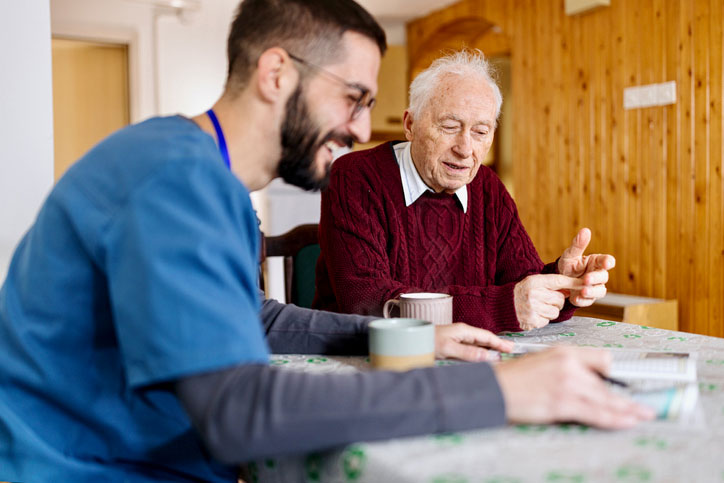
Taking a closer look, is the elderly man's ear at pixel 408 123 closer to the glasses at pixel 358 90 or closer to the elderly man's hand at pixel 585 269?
the elderly man's hand at pixel 585 269

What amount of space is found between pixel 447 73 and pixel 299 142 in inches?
35.7

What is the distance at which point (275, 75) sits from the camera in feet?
2.89

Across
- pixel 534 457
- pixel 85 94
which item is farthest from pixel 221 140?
pixel 85 94

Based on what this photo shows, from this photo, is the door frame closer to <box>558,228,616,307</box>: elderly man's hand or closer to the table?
<box>558,228,616,307</box>: elderly man's hand

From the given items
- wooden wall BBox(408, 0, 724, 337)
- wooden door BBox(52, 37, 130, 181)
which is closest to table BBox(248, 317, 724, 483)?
wooden wall BBox(408, 0, 724, 337)

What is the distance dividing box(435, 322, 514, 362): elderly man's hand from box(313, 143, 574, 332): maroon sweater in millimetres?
452

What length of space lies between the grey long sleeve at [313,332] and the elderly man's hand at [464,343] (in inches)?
5.3

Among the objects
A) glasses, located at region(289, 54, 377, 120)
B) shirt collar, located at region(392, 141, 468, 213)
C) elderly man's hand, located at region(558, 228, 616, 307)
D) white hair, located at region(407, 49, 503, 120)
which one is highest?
white hair, located at region(407, 49, 503, 120)

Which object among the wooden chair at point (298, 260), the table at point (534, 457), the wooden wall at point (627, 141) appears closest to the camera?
the table at point (534, 457)

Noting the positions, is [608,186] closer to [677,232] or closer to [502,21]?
[677,232]

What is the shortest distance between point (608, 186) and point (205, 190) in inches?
140

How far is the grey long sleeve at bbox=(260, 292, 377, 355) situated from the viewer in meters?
1.10

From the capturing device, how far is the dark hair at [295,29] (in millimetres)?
889

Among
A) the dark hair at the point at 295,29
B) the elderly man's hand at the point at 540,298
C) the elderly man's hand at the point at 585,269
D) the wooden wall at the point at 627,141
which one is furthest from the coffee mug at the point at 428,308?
the wooden wall at the point at 627,141
